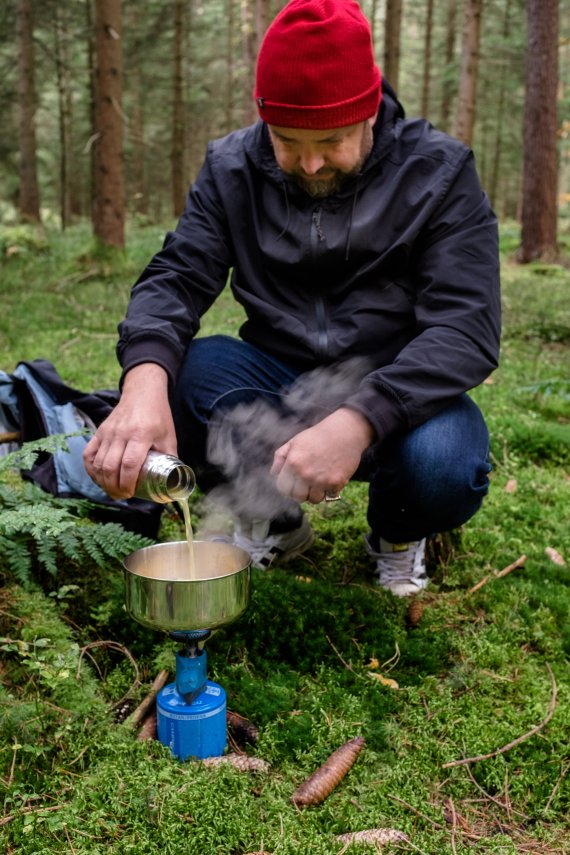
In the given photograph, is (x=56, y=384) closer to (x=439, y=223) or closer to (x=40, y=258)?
(x=439, y=223)

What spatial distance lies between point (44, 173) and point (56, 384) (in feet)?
92.6

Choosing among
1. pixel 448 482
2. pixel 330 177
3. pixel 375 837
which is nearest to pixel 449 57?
pixel 330 177

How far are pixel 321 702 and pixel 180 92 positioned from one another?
17.5m

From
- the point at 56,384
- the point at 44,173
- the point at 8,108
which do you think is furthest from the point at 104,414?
the point at 44,173

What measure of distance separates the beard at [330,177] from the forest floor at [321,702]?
1.36 meters

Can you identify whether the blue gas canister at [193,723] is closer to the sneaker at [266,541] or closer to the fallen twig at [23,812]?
the fallen twig at [23,812]

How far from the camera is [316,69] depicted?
2.45 m

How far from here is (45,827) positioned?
1829mm

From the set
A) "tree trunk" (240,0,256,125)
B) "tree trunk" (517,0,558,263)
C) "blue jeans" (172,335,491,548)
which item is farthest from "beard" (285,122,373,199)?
"tree trunk" (240,0,256,125)

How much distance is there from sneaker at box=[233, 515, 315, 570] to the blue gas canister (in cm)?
96

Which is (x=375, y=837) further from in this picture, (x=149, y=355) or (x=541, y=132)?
(x=541, y=132)

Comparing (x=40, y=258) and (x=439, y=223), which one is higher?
(x=439, y=223)

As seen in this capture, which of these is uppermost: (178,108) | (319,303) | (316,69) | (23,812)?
(316,69)

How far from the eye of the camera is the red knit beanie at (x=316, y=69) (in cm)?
244
